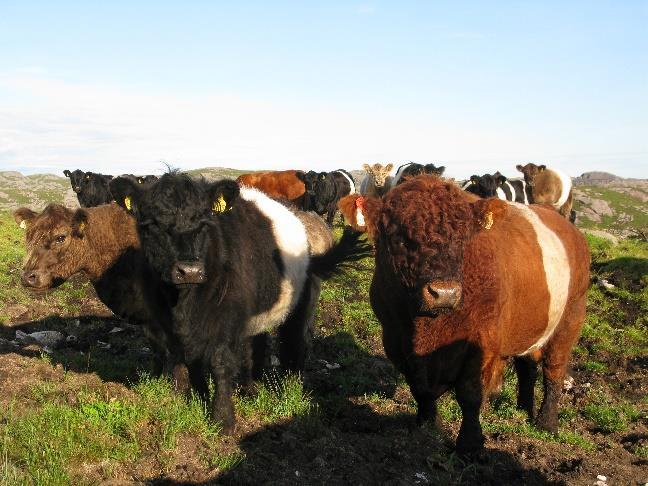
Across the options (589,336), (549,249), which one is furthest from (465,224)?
(589,336)

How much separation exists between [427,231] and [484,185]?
655 inches

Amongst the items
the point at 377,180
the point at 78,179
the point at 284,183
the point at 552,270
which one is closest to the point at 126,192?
the point at 552,270

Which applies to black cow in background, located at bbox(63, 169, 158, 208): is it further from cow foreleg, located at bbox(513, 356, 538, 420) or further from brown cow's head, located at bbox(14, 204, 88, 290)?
cow foreleg, located at bbox(513, 356, 538, 420)

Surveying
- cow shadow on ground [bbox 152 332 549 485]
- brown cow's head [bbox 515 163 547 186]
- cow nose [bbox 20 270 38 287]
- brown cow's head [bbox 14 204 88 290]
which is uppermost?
brown cow's head [bbox 515 163 547 186]

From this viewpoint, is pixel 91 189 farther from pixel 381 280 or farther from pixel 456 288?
pixel 456 288

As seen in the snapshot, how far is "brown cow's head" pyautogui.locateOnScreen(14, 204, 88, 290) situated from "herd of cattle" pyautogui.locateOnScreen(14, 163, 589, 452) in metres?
0.02

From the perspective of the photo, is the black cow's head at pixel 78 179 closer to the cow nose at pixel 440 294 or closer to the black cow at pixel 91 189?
the black cow at pixel 91 189

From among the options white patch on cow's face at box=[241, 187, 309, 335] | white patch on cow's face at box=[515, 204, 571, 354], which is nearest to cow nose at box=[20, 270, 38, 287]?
white patch on cow's face at box=[241, 187, 309, 335]

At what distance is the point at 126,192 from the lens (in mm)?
5828

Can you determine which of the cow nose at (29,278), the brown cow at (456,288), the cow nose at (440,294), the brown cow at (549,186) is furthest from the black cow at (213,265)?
the brown cow at (549,186)

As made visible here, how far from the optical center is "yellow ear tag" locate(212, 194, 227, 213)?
581 cm

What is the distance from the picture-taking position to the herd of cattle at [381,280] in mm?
5141

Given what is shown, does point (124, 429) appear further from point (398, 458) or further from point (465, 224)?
point (465, 224)

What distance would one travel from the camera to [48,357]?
7.46 metres
